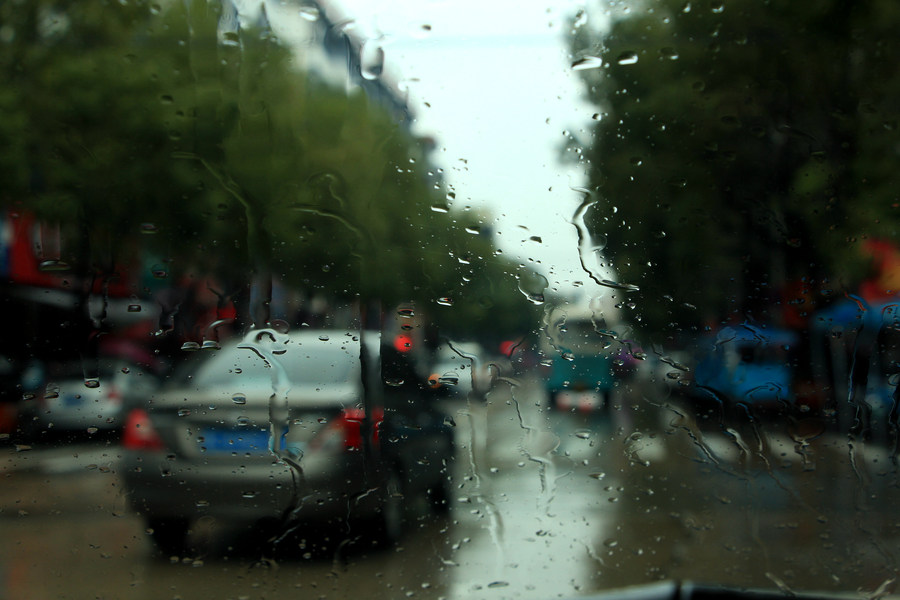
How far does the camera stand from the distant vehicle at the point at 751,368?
3.23 meters

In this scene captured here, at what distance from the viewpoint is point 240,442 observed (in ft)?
10.5

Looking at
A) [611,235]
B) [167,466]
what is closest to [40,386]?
[167,466]

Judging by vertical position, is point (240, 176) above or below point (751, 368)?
above

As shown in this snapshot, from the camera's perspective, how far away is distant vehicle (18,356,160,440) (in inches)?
129

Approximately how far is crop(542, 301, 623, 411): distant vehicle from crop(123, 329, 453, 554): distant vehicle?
56cm

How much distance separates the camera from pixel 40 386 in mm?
3357

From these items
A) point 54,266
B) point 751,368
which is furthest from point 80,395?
point 751,368

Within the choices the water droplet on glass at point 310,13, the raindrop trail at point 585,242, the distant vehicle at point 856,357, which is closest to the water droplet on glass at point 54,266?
the water droplet on glass at point 310,13

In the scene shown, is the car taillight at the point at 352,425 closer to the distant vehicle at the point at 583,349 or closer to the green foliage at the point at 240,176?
the green foliage at the point at 240,176

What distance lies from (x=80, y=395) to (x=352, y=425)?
1243 mm

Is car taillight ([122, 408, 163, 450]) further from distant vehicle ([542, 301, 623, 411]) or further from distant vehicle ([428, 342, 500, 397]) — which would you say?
distant vehicle ([542, 301, 623, 411])

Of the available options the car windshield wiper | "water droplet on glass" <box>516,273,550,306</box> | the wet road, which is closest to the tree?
"water droplet on glass" <box>516,273,550,306</box>

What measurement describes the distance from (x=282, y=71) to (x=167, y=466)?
6.19ft

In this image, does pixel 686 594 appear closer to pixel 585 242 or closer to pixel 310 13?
pixel 585 242
